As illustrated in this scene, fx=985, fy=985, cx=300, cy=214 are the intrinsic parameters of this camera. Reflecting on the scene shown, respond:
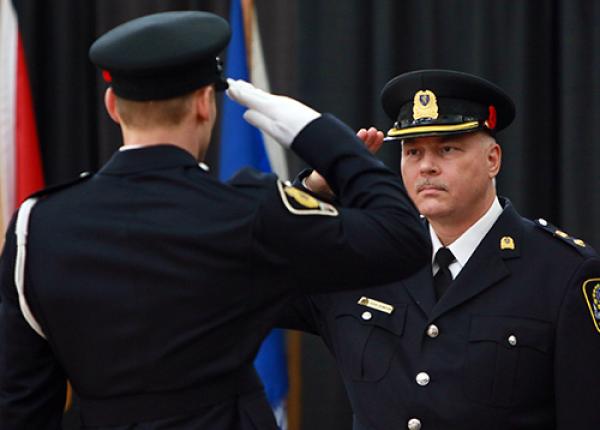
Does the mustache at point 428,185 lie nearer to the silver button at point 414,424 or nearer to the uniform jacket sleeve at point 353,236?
the silver button at point 414,424

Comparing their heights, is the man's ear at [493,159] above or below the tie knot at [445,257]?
above

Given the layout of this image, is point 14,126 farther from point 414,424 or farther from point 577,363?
point 577,363

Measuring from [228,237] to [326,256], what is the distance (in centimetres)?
14

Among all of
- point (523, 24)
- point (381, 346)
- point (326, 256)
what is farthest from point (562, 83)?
point (326, 256)

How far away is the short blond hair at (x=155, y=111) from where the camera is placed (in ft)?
4.49

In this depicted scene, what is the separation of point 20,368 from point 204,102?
1.56ft

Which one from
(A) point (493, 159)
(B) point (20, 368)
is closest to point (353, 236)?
(B) point (20, 368)

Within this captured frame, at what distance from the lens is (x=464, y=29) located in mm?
3832

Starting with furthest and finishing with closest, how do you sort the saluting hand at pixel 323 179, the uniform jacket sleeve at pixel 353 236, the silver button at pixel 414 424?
1. the silver button at pixel 414 424
2. the saluting hand at pixel 323 179
3. the uniform jacket sleeve at pixel 353 236

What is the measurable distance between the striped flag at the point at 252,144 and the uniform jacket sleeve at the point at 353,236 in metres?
2.37

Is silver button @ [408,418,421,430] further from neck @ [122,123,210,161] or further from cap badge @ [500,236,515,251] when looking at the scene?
neck @ [122,123,210,161]

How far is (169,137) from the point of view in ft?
4.55

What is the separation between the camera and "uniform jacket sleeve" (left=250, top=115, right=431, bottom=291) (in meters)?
1.34

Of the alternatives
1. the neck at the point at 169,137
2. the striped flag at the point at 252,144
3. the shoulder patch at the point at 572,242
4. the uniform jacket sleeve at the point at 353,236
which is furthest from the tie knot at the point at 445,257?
the striped flag at the point at 252,144
